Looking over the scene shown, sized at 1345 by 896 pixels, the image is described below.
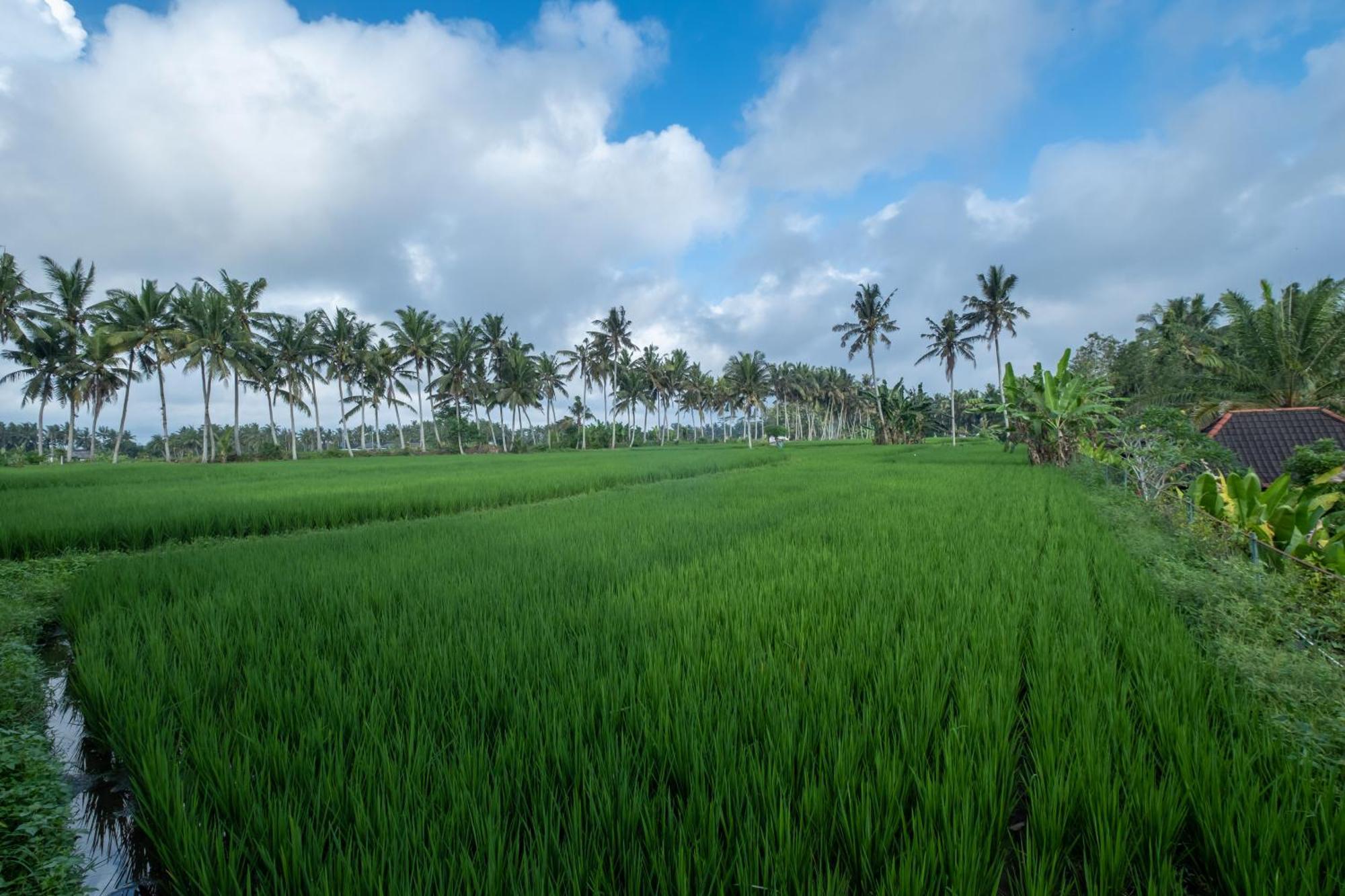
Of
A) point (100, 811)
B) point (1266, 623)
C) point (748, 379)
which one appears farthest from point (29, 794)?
point (748, 379)

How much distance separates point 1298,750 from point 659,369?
52.7 metres

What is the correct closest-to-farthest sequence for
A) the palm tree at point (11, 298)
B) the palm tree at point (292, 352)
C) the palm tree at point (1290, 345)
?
1. the palm tree at point (1290, 345)
2. the palm tree at point (11, 298)
3. the palm tree at point (292, 352)

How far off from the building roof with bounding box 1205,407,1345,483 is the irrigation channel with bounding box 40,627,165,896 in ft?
56.1

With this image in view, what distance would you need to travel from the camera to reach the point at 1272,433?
12.3 m

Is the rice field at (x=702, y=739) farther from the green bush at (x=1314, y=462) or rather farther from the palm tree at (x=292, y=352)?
the palm tree at (x=292, y=352)

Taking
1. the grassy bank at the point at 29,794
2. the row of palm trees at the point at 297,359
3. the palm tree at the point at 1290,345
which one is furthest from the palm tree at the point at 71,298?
the palm tree at the point at 1290,345

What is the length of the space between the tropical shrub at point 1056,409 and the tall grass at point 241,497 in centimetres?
1029

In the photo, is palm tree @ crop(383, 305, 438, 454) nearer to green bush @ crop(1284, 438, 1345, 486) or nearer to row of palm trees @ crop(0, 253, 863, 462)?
row of palm trees @ crop(0, 253, 863, 462)

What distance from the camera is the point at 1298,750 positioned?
82.8 inches

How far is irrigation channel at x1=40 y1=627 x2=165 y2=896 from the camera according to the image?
1987mm

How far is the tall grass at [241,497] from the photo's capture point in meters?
8.02

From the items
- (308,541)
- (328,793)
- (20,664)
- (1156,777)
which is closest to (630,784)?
(328,793)

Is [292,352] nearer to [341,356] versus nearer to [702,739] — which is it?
[341,356]

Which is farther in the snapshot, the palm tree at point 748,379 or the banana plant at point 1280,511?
the palm tree at point 748,379
